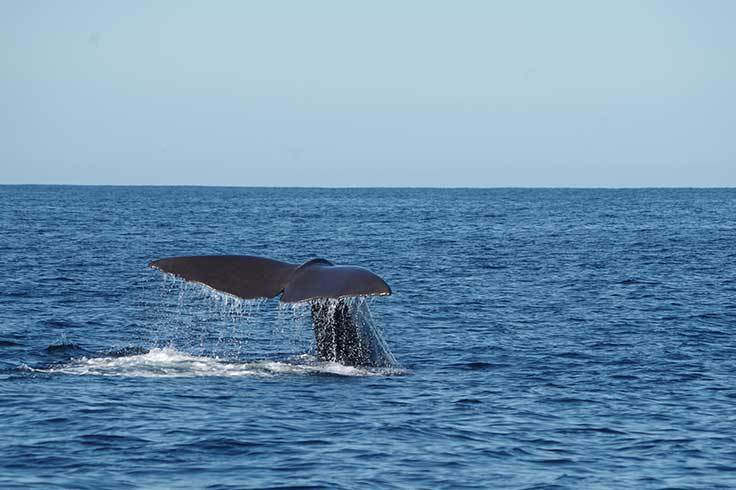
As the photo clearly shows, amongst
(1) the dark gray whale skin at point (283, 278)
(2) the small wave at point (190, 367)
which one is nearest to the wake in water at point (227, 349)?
(2) the small wave at point (190, 367)

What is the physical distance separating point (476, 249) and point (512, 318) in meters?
24.5

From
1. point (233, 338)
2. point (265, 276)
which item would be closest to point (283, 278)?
point (265, 276)

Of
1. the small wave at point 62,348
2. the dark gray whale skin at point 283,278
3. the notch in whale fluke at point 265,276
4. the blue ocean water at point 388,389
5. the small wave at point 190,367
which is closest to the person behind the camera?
the blue ocean water at point 388,389

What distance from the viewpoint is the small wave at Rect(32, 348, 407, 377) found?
15422 mm

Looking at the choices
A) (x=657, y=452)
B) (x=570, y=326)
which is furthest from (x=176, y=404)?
(x=570, y=326)

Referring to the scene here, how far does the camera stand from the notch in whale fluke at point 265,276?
12469mm

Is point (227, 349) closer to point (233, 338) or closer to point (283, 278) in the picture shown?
point (233, 338)

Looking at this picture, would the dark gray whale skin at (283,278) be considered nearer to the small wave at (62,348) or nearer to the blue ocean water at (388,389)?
the blue ocean water at (388,389)

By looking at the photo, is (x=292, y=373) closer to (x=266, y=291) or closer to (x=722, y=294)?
(x=266, y=291)

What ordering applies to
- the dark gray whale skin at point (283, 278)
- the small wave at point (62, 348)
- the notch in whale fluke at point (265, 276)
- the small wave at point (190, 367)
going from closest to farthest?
the dark gray whale skin at point (283, 278) < the notch in whale fluke at point (265, 276) < the small wave at point (190, 367) < the small wave at point (62, 348)

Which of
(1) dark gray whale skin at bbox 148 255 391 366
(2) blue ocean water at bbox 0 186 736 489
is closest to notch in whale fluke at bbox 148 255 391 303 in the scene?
(1) dark gray whale skin at bbox 148 255 391 366

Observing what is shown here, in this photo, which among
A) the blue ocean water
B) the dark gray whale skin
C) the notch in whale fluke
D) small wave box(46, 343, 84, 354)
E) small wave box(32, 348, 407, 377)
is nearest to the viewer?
the blue ocean water

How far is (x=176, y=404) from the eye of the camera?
13.4 meters

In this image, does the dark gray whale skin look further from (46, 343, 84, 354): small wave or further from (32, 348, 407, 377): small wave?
(46, 343, 84, 354): small wave
